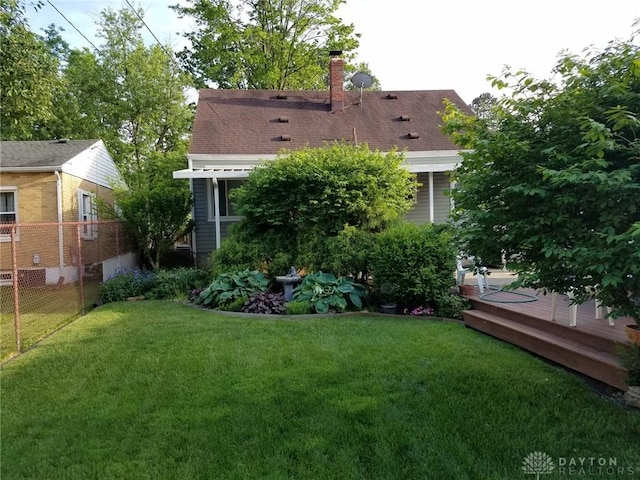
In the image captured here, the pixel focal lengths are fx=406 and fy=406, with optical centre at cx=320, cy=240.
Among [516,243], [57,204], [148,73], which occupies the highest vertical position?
[148,73]

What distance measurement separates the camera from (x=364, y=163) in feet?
26.5

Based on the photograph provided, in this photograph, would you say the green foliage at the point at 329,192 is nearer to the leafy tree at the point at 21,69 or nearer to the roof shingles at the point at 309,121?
the leafy tree at the point at 21,69

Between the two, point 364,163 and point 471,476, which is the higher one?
point 364,163

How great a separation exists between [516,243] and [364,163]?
5182 millimetres

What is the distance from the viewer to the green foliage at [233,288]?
25.0 feet

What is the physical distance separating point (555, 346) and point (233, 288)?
17.9 ft

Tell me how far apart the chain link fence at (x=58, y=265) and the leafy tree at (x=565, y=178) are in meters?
7.55

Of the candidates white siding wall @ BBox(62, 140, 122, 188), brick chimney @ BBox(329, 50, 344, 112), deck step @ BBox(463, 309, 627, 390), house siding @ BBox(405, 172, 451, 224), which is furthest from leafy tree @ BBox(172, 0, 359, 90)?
deck step @ BBox(463, 309, 627, 390)

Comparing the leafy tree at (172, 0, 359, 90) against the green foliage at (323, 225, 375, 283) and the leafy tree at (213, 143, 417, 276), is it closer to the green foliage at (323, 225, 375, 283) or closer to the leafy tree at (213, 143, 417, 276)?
the leafy tree at (213, 143, 417, 276)

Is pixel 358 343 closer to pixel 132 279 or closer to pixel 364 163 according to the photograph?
pixel 364 163

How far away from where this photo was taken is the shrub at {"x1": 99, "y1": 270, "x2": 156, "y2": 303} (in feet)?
28.9

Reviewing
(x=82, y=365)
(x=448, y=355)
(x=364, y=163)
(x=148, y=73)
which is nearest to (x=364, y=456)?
(x=448, y=355)

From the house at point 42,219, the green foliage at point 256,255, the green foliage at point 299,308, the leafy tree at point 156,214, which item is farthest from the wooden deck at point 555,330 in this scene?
the house at point 42,219

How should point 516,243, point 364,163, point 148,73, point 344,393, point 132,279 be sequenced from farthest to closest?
point 148,73
point 132,279
point 364,163
point 344,393
point 516,243
